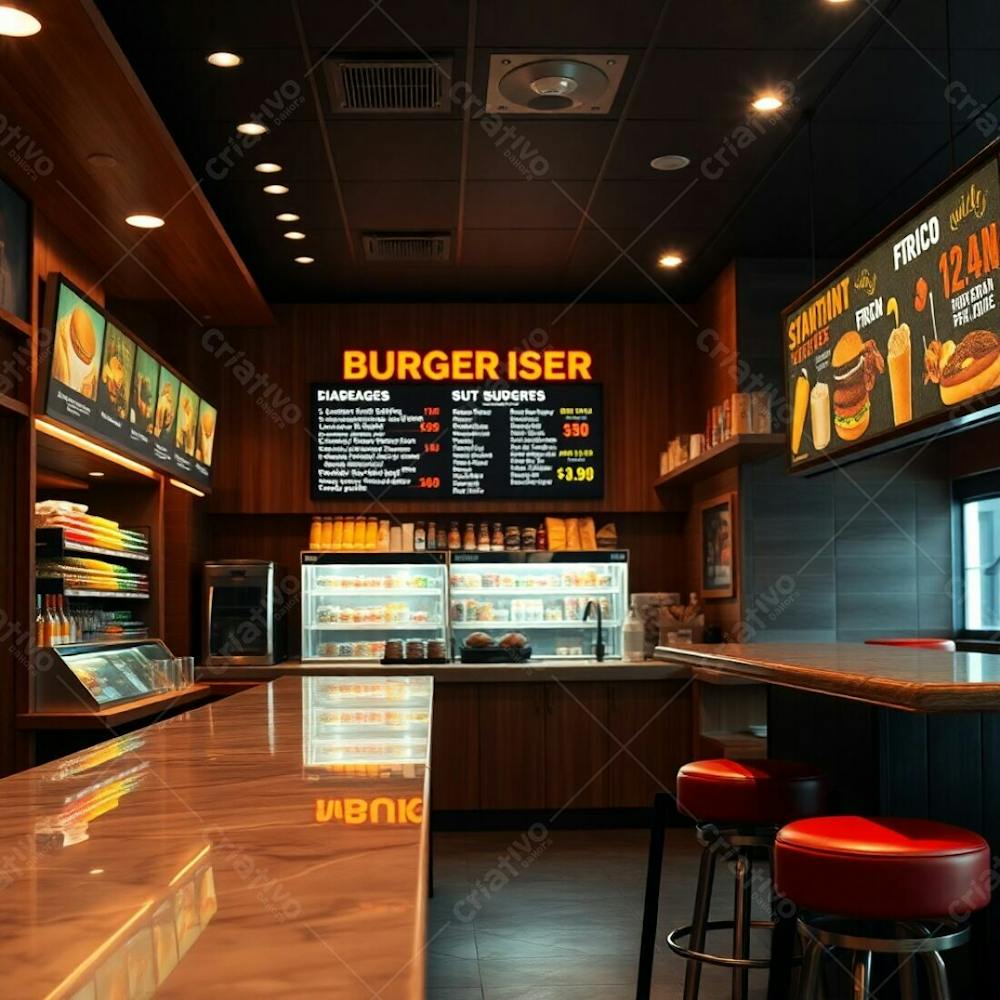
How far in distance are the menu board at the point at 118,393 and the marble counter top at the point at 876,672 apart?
2.59 metres

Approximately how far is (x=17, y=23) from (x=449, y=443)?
4434 millimetres

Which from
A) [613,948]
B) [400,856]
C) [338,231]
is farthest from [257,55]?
[400,856]

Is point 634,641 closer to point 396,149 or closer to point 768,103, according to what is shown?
point 396,149

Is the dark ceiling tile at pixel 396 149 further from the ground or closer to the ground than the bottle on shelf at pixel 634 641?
further from the ground

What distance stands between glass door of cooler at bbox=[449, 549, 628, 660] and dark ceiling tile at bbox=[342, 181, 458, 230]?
7.01ft

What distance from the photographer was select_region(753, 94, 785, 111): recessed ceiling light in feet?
15.1

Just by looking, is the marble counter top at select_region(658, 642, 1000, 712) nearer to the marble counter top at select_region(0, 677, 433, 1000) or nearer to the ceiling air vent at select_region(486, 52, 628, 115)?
the marble counter top at select_region(0, 677, 433, 1000)

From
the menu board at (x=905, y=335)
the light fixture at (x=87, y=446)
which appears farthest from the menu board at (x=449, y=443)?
the menu board at (x=905, y=335)

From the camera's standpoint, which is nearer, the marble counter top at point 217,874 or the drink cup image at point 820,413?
the marble counter top at point 217,874

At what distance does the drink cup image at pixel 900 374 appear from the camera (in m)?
3.91

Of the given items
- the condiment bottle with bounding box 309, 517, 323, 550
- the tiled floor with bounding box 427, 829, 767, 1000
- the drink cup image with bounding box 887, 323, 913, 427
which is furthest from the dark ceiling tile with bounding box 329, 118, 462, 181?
the tiled floor with bounding box 427, 829, 767, 1000

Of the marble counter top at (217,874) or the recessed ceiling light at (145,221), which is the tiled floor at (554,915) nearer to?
the marble counter top at (217,874)

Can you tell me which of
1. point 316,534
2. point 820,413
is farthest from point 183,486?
point 820,413

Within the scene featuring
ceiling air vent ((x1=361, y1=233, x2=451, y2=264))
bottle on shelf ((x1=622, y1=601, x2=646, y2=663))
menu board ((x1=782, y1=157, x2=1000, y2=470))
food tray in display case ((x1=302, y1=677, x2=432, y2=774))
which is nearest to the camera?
food tray in display case ((x1=302, y1=677, x2=432, y2=774))
